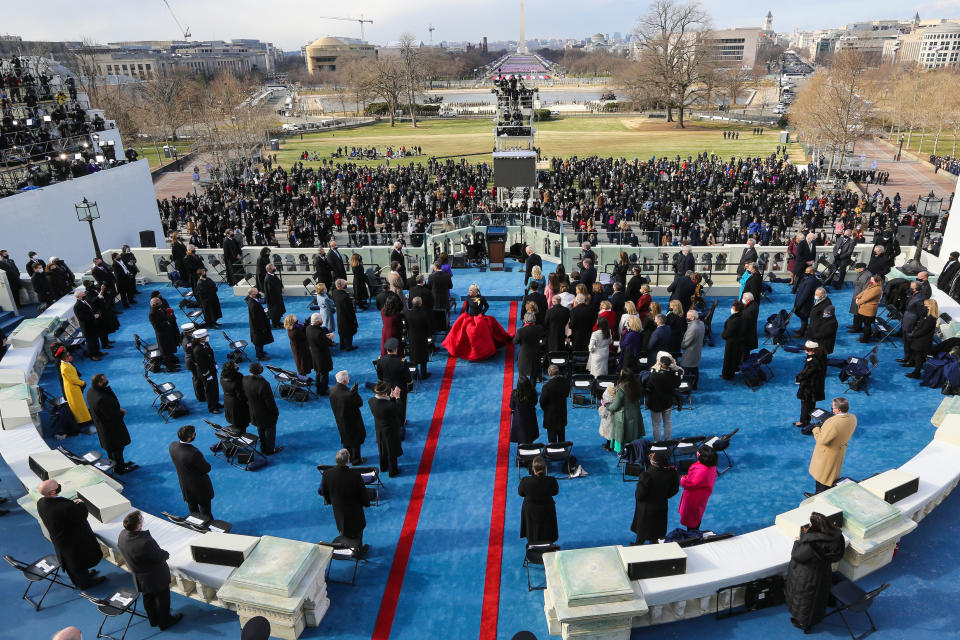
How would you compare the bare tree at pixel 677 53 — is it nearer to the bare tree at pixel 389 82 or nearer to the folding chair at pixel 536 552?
the bare tree at pixel 389 82

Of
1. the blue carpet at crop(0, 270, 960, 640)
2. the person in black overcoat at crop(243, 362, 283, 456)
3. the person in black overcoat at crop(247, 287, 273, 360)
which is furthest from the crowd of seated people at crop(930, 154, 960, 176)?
the person in black overcoat at crop(243, 362, 283, 456)

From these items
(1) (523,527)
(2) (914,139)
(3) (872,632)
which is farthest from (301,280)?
(2) (914,139)

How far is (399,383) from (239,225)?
72.8 ft

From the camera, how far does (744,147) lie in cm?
5709

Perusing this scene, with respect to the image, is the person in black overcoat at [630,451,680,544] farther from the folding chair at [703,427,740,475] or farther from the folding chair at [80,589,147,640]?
the folding chair at [80,589,147,640]

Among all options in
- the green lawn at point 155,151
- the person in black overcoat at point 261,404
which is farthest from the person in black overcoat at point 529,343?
the green lawn at point 155,151

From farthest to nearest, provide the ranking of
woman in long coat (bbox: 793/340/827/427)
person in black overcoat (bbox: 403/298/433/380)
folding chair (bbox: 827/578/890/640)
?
person in black overcoat (bbox: 403/298/433/380)
woman in long coat (bbox: 793/340/827/427)
folding chair (bbox: 827/578/890/640)

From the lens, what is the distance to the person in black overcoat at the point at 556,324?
10.2 m

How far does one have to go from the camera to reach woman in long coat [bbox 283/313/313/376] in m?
9.61

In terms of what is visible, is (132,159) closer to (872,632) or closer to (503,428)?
(503,428)

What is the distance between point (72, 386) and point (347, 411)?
456 centimetres

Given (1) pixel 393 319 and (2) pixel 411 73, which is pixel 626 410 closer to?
(1) pixel 393 319

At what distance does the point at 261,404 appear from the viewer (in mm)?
8125

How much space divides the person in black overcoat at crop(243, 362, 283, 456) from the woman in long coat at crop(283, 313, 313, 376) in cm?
145
